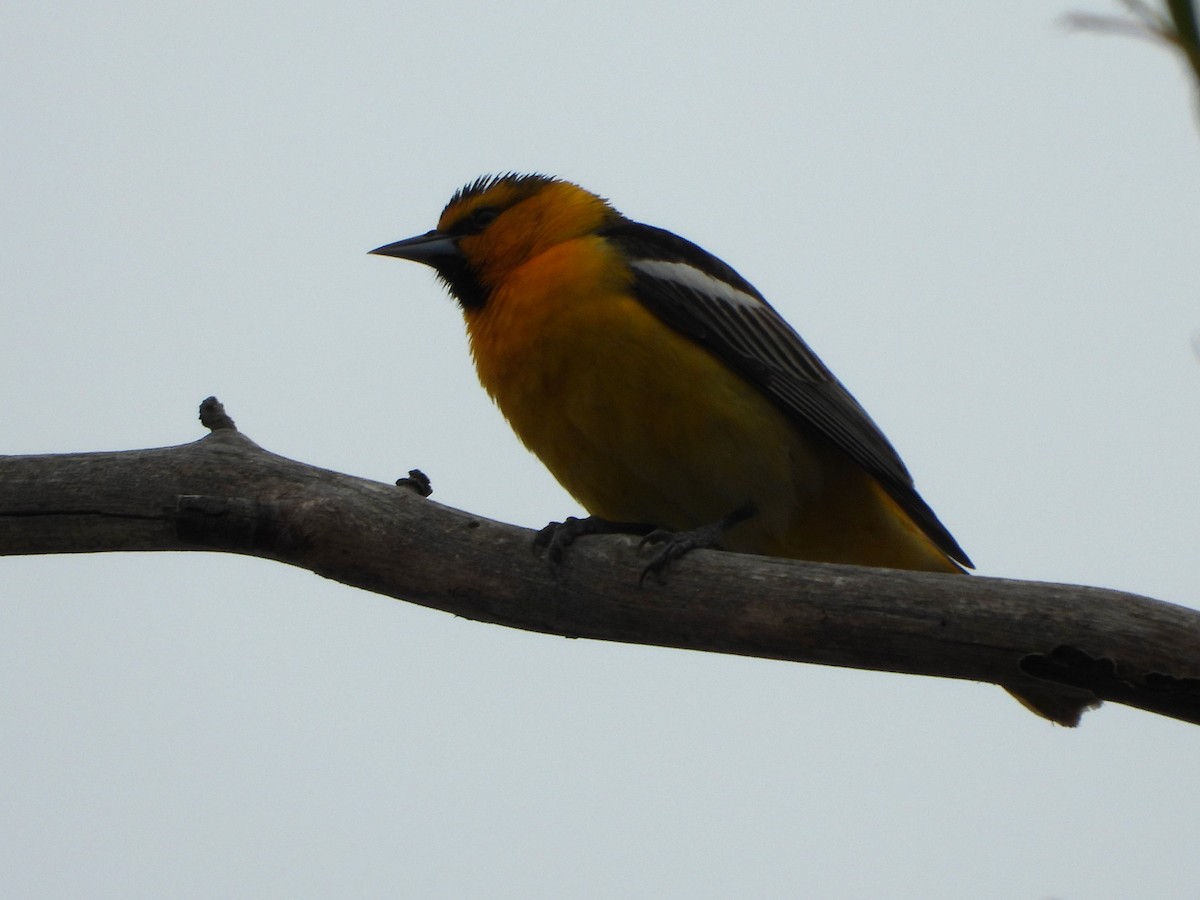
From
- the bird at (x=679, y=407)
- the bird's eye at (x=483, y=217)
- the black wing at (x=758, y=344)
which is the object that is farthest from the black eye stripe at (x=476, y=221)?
the black wing at (x=758, y=344)

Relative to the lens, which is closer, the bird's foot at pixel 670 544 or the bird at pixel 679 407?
the bird's foot at pixel 670 544

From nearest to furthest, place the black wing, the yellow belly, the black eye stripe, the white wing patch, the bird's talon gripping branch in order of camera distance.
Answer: the bird's talon gripping branch
the yellow belly
the black wing
the white wing patch
the black eye stripe

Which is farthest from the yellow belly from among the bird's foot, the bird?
the bird's foot

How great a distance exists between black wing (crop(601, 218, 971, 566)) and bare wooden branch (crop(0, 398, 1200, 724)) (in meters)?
1.10

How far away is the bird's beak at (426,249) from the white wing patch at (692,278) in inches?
Result: 40.8

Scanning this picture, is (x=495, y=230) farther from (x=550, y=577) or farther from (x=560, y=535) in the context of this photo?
(x=550, y=577)

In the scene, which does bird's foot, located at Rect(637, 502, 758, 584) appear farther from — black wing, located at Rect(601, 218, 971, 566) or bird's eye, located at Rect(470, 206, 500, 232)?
bird's eye, located at Rect(470, 206, 500, 232)

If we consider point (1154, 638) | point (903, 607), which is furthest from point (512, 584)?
point (1154, 638)

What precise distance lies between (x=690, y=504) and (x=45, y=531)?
221cm

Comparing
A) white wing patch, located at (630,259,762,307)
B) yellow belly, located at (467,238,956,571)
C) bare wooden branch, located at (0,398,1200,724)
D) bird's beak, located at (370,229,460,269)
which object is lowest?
A: bare wooden branch, located at (0,398,1200,724)

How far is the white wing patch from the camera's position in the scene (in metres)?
5.02

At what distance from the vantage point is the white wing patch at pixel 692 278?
502 cm

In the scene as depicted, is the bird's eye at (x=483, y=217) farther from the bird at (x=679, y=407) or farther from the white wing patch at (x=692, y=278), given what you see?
the white wing patch at (x=692, y=278)

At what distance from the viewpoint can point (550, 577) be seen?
4.05 m
